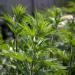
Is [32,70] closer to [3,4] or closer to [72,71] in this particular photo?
[72,71]

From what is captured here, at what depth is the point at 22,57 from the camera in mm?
1599

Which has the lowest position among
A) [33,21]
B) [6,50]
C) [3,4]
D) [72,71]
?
[72,71]

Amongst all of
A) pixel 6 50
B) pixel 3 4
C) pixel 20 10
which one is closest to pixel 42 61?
pixel 6 50

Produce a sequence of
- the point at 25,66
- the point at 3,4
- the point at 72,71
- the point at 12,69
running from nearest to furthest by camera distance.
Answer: the point at 25,66
the point at 12,69
the point at 72,71
the point at 3,4

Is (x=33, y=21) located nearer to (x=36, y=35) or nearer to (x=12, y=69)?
(x=36, y=35)

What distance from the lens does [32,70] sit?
1.67m

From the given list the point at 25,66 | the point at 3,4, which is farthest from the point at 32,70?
the point at 3,4

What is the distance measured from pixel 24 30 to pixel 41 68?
21cm

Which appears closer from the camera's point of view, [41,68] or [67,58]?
[41,68]

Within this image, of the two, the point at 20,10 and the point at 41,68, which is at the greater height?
the point at 20,10

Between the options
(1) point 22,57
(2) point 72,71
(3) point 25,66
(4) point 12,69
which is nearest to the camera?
(1) point 22,57

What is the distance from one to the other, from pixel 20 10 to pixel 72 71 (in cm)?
47

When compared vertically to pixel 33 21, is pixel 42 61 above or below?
below

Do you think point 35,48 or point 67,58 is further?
point 67,58
